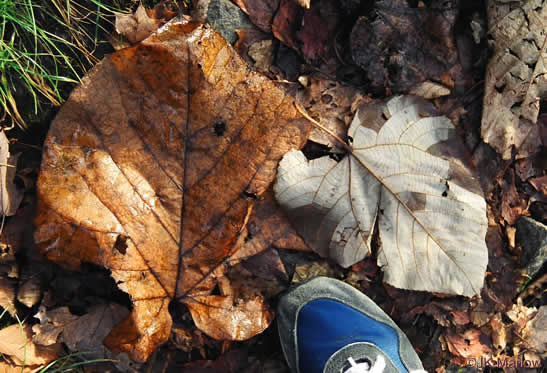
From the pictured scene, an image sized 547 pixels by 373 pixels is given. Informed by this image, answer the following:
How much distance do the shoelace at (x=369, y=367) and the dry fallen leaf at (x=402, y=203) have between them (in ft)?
1.47

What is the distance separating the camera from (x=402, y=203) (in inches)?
68.6

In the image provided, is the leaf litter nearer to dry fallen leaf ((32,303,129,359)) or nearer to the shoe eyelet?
dry fallen leaf ((32,303,129,359))

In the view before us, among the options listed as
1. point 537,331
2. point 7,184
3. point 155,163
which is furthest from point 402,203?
point 7,184

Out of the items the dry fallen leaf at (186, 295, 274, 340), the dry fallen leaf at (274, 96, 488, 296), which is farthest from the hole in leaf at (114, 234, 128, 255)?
the dry fallen leaf at (274, 96, 488, 296)

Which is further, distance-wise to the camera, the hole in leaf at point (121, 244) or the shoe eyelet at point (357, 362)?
the shoe eyelet at point (357, 362)

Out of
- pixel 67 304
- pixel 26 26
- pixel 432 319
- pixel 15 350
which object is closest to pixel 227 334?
pixel 67 304

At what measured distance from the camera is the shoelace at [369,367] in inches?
76.5

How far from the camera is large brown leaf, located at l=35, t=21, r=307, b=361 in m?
1.48

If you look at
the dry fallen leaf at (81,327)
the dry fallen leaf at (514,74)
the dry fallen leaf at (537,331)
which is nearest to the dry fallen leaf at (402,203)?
the dry fallen leaf at (514,74)

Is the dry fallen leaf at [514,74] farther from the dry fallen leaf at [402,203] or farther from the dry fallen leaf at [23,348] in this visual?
the dry fallen leaf at [23,348]

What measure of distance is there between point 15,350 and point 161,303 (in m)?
0.70

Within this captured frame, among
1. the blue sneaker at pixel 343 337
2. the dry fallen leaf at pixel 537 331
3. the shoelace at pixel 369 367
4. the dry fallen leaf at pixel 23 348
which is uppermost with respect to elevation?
the dry fallen leaf at pixel 23 348

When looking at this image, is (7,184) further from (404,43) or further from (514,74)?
(514,74)

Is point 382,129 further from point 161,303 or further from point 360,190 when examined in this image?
point 161,303
